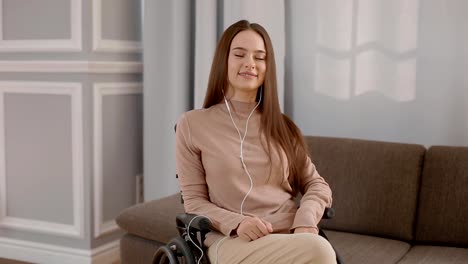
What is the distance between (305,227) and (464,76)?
1.20m

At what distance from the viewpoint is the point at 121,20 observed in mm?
3213

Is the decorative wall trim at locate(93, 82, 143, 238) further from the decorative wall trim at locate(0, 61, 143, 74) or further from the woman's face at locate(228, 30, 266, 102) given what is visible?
the woman's face at locate(228, 30, 266, 102)

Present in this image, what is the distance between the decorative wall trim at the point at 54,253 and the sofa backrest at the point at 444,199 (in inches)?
60.7

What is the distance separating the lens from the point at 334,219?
2.55m

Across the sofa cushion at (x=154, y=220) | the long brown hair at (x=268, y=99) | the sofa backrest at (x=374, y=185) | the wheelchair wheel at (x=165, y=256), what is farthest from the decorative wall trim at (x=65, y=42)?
the wheelchair wheel at (x=165, y=256)

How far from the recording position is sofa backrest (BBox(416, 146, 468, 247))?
2.36m

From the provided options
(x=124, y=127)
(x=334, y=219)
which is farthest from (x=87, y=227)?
(x=334, y=219)

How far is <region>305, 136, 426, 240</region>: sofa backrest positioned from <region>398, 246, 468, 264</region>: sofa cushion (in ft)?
0.37

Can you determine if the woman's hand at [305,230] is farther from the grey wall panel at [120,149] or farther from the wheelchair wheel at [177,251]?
the grey wall panel at [120,149]

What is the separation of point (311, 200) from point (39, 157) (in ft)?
5.54

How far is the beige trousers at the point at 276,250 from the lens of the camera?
172 cm

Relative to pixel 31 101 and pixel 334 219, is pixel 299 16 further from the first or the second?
pixel 31 101

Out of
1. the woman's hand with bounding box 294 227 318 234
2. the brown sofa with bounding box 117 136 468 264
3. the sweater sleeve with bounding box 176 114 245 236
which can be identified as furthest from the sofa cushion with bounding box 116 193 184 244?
the woman's hand with bounding box 294 227 318 234

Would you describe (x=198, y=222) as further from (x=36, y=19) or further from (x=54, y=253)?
(x=36, y=19)
